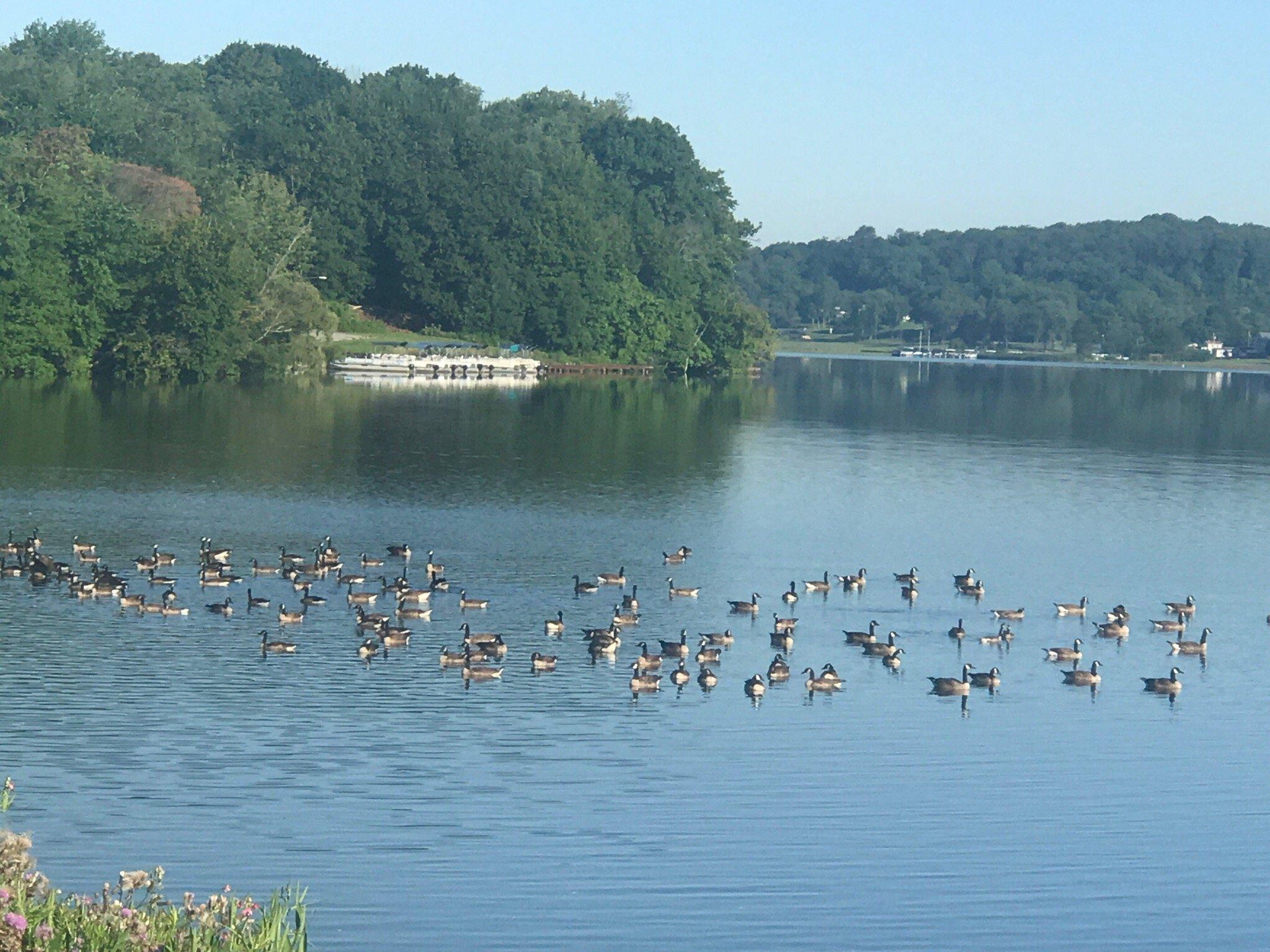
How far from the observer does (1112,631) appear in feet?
141

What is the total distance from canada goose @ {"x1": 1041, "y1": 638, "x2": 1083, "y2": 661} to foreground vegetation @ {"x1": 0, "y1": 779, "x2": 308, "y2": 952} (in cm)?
2508

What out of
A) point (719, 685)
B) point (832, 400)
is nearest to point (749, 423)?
point (832, 400)

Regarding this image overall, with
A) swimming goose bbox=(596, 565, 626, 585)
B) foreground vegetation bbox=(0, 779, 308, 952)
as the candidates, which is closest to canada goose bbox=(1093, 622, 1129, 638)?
swimming goose bbox=(596, 565, 626, 585)

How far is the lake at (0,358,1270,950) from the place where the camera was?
23.8 metres

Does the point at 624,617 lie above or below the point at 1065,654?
above

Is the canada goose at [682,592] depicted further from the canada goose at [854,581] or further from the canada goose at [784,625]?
the canada goose at [784,625]

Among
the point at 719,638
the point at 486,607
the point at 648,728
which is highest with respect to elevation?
the point at 486,607

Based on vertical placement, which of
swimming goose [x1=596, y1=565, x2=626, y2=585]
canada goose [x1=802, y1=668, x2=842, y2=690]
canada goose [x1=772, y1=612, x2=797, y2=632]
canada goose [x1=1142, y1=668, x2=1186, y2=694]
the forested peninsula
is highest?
the forested peninsula

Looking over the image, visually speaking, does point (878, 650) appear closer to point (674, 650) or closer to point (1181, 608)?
point (674, 650)

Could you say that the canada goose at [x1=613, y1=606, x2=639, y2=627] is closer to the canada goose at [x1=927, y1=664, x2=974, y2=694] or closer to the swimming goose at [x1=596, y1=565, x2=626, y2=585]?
the swimming goose at [x1=596, y1=565, x2=626, y2=585]

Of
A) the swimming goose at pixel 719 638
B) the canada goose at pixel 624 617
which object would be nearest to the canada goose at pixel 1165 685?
the swimming goose at pixel 719 638

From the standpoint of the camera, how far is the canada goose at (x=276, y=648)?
37312mm

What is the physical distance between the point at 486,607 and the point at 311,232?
4573 inches

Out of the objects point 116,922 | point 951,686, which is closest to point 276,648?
point 951,686
